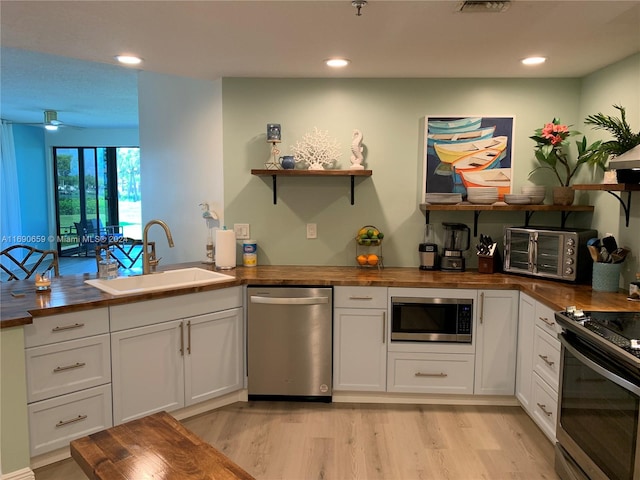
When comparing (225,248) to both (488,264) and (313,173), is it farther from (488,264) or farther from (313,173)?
(488,264)

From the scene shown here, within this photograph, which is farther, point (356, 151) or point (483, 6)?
point (356, 151)

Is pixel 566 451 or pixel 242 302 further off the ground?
pixel 242 302

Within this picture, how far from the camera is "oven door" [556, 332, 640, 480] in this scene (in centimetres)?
180

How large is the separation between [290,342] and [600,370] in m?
1.85

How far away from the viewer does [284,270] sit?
3547mm

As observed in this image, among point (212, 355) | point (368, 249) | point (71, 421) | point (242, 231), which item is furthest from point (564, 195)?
point (71, 421)

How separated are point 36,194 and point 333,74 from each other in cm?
773

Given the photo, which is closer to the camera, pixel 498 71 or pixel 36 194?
pixel 498 71

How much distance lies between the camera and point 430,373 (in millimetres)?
3250

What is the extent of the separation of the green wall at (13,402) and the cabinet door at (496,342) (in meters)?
2.60

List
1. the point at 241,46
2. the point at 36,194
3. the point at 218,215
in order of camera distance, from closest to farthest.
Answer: the point at 241,46, the point at 218,215, the point at 36,194

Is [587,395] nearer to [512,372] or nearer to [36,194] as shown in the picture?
[512,372]

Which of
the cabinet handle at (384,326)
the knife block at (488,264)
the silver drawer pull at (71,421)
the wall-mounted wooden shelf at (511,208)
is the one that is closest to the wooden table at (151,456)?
the silver drawer pull at (71,421)

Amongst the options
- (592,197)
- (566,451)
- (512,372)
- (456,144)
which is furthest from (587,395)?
(456,144)
